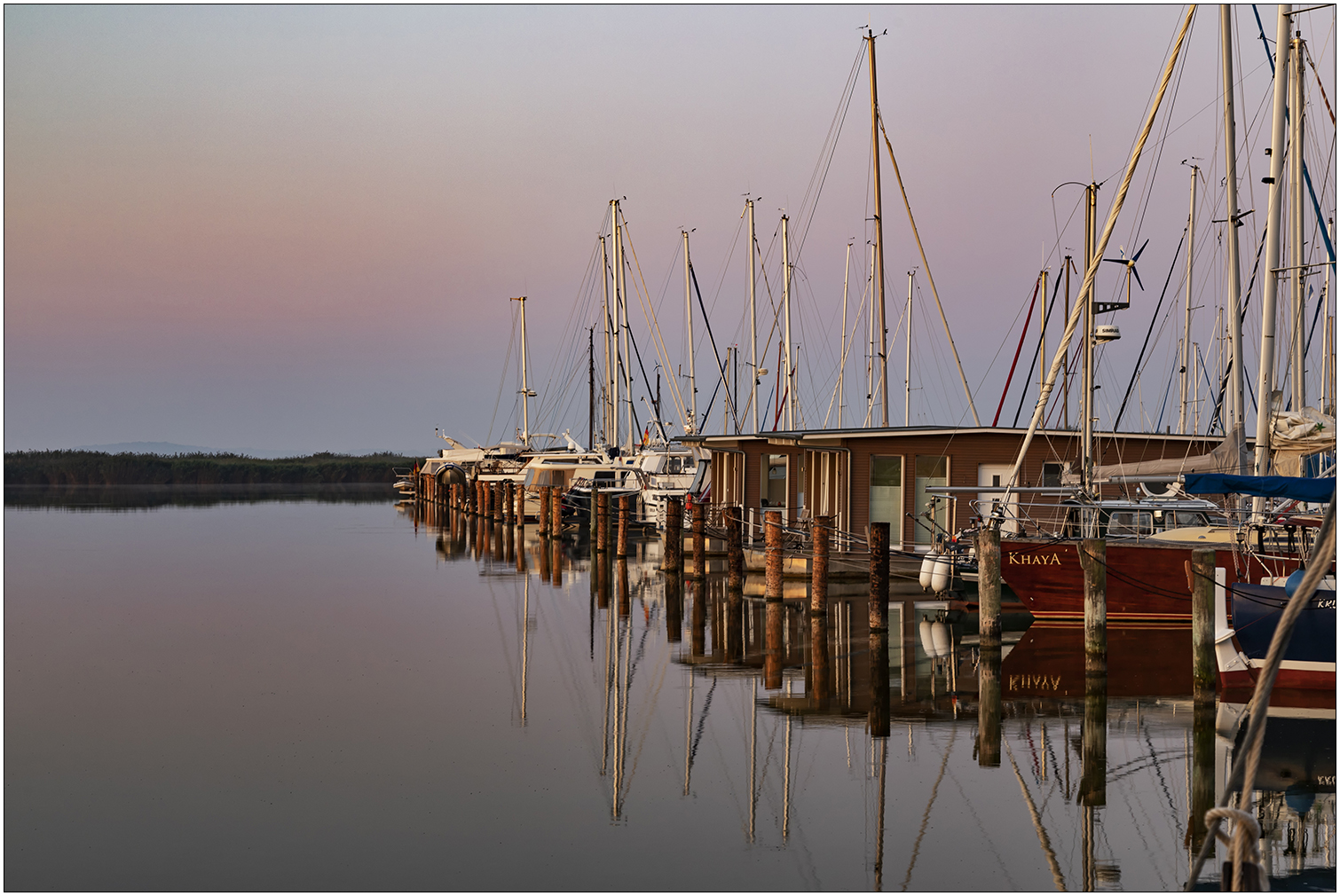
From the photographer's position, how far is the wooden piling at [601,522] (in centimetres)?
3752

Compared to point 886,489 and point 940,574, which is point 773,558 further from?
point 886,489

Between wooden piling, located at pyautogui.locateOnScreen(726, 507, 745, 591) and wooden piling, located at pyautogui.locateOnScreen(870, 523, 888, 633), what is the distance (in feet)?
24.5

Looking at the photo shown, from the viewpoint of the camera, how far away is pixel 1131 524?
24031mm

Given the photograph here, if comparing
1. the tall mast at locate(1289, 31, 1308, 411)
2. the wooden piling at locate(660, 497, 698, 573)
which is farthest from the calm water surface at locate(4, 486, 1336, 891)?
the tall mast at locate(1289, 31, 1308, 411)

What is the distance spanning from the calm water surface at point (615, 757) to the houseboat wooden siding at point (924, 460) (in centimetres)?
332

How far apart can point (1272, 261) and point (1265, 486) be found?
6178 millimetres

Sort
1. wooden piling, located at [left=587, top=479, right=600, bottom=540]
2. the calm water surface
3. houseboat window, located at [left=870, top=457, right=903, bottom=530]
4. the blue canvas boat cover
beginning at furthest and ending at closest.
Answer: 1. wooden piling, located at [left=587, top=479, right=600, bottom=540]
2. houseboat window, located at [left=870, top=457, right=903, bottom=530]
3. the blue canvas boat cover
4. the calm water surface

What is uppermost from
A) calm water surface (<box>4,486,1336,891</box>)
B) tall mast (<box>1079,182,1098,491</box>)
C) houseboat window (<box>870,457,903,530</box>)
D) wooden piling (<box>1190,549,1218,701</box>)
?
tall mast (<box>1079,182,1098,491</box>)

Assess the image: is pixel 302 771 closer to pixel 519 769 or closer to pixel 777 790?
pixel 519 769

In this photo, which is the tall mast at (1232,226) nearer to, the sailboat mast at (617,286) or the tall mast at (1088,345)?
the tall mast at (1088,345)

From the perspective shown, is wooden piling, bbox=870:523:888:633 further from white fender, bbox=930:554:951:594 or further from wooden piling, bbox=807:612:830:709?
white fender, bbox=930:554:951:594

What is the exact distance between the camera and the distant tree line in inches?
5295

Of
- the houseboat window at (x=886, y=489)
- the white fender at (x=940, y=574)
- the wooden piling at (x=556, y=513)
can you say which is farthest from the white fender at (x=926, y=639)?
the wooden piling at (x=556, y=513)

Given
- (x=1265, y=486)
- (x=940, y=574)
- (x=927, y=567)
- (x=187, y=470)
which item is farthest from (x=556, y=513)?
(x=187, y=470)
